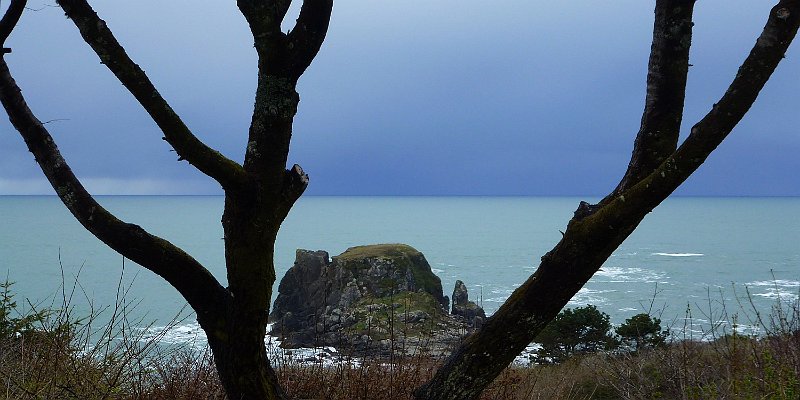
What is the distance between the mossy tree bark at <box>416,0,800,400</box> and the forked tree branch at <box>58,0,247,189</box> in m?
2.05

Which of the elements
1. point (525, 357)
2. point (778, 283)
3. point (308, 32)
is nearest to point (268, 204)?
point (308, 32)

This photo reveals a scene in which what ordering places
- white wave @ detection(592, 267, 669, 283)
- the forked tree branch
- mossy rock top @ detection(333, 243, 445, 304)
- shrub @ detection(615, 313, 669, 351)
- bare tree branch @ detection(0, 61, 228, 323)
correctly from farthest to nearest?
white wave @ detection(592, 267, 669, 283) < mossy rock top @ detection(333, 243, 445, 304) < shrub @ detection(615, 313, 669, 351) < bare tree branch @ detection(0, 61, 228, 323) < the forked tree branch

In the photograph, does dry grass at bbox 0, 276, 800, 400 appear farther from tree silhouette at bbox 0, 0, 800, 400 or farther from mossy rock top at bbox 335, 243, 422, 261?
mossy rock top at bbox 335, 243, 422, 261

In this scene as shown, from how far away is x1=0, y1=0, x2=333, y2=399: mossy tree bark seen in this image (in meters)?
4.19

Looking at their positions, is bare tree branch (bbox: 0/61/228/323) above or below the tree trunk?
above

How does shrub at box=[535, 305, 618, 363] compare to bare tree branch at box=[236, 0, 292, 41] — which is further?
shrub at box=[535, 305, 618, 363]

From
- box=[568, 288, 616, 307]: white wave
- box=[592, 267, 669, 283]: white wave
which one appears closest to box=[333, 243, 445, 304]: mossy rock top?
box=[568, 288, 616, 307]: white wave

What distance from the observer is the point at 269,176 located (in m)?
4.31

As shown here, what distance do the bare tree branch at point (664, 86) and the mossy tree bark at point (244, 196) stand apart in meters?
2.26

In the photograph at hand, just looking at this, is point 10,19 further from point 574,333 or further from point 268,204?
point 574,333

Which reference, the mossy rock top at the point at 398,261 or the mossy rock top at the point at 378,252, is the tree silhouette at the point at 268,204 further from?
the mossy rock top at the point at 378,252

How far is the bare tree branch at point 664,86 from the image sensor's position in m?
4.24

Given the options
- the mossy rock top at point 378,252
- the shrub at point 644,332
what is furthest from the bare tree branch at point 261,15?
the mossy rock top at point 378,252

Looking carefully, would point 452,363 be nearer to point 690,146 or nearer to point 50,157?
point 690,146
